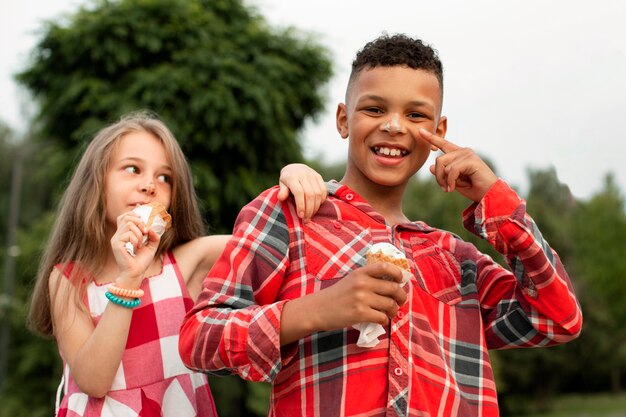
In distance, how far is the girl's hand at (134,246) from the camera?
6.89 feet

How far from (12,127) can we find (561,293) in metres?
27.5

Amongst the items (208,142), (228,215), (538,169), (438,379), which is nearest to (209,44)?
(208,142)

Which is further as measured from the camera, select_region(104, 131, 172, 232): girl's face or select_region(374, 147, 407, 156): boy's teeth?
select_region(104, 131, 172, 232): girl's face

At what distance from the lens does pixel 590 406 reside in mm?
29375

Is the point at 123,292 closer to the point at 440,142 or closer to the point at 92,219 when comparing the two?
the point at 92,219

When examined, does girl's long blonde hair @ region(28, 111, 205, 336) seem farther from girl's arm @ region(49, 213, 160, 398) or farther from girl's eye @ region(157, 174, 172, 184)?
girl's arm @ region(49, 213, 160, 398)

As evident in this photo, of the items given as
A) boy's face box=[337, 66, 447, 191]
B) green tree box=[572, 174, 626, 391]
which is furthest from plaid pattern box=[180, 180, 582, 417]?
green tree box=[572, 174, 626, 391]

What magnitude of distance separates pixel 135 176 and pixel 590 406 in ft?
101

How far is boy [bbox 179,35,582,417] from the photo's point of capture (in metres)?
1.58

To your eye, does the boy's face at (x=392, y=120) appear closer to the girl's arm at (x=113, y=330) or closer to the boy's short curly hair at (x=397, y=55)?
the boy's short curly hair at (x=397, y=55)

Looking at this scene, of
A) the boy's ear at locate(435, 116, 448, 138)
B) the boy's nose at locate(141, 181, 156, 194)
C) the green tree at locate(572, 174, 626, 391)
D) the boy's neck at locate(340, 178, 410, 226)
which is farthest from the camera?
the green tree at locate(572, 174, 626, 391)

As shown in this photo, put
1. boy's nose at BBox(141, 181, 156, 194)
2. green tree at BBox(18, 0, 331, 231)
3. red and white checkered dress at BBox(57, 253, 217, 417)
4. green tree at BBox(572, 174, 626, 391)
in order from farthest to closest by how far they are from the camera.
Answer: green tree at BBox(572, 174, 626, 391) < green tree at BBox(18, 0, 331, 231) < boy's nose at BBox(141, 181, 156, 194) < red and white checkered dress at BBox(57, 253, 217, 417)

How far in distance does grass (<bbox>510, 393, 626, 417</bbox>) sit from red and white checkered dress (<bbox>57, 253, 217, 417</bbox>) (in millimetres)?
25737

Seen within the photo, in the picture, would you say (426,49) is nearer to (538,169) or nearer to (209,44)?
(209,44)
